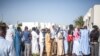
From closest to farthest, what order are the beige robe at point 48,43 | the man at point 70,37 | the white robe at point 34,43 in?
1. the man at point 70,37
2. the white robe at point 34,43
3. the beige robe at point 48,43

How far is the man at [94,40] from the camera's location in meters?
12.1

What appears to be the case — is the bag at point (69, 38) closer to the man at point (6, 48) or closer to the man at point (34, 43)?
the man at point (34, 43)

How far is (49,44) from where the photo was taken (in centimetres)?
1382

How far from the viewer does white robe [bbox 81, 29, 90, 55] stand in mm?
12172

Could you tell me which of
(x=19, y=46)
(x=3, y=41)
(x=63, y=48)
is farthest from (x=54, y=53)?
(x=3, y=41)

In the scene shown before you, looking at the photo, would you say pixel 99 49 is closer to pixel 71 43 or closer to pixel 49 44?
pixel 71 43

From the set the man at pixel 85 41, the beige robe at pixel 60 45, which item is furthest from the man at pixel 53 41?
the man at pixel 85 41

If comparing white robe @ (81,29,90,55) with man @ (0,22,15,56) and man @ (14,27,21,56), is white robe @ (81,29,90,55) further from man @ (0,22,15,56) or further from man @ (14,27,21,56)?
man @ (0,22,15,56)

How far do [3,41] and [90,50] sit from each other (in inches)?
341

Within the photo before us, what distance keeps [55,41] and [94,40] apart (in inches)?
96.8

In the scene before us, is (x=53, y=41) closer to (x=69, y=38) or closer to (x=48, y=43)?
(x=48, y=43)

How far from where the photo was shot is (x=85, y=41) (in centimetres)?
1220

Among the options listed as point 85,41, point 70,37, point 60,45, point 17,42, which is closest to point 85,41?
point 85,41

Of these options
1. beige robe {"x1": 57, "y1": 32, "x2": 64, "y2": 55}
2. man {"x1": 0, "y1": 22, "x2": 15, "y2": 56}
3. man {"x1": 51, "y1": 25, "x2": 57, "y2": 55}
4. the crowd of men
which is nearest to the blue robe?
the crowd of men
